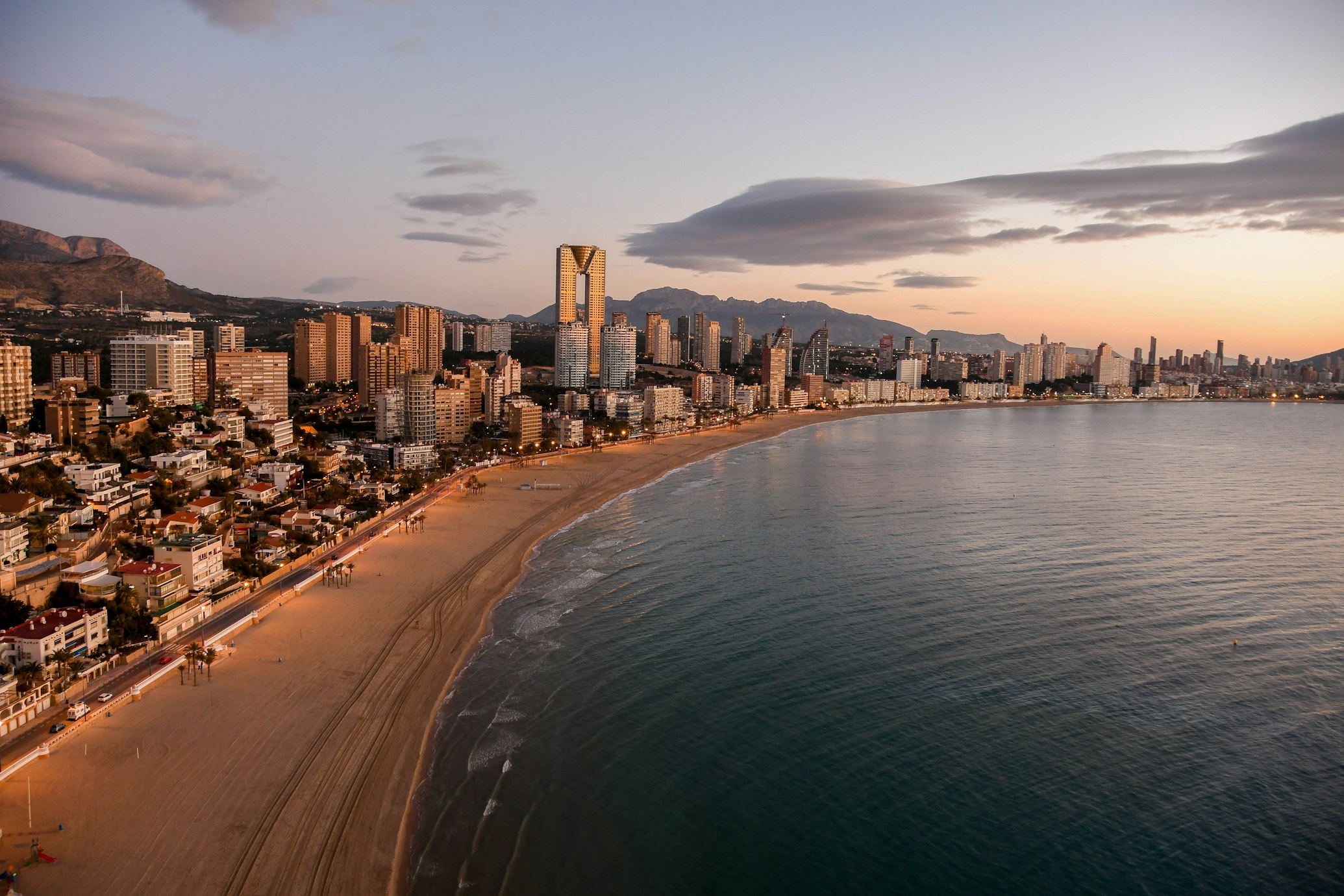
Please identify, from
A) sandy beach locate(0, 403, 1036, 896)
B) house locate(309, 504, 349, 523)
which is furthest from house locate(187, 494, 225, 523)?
sandy beach locate(0, 403, 1036, 896)

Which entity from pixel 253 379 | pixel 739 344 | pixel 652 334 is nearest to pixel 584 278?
pixel 652 334

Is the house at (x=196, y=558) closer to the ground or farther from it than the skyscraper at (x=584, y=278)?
closer to the ground

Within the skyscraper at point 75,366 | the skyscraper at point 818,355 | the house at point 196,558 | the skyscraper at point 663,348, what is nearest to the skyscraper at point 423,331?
the skyscraper at point 75,366

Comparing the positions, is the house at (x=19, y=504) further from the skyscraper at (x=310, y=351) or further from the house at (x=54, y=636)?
the skyscraper at (x=310, y=351)

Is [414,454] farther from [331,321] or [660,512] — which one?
[331,321]

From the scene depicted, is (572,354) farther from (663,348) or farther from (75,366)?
(75,366)

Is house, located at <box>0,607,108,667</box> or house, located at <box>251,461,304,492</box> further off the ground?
house, located at <box>251,461,304,492</box>

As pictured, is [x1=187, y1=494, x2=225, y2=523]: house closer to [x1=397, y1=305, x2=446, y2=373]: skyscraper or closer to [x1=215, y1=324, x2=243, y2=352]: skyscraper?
[x1=215, y1=324, x2=243, y2=352]: skyscraper
